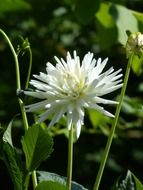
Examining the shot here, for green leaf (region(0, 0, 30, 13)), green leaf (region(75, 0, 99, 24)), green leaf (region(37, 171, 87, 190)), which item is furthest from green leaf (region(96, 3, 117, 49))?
green leaf (region(37, 171, 87, 190))

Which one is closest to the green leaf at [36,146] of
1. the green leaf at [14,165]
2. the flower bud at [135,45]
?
the green leaf at [14,165]

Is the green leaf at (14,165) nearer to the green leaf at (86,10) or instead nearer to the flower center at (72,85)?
the flower center at (72,85)

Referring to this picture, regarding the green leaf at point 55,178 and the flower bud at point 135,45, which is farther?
the green leaf at point 55,178

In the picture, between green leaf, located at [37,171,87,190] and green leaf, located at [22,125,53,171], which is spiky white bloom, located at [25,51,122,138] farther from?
green leaf, located at [37,171,87,190]

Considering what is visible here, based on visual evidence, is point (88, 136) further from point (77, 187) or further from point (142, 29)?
point (77, 187)

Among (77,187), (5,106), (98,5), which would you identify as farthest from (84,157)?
(77,187)
